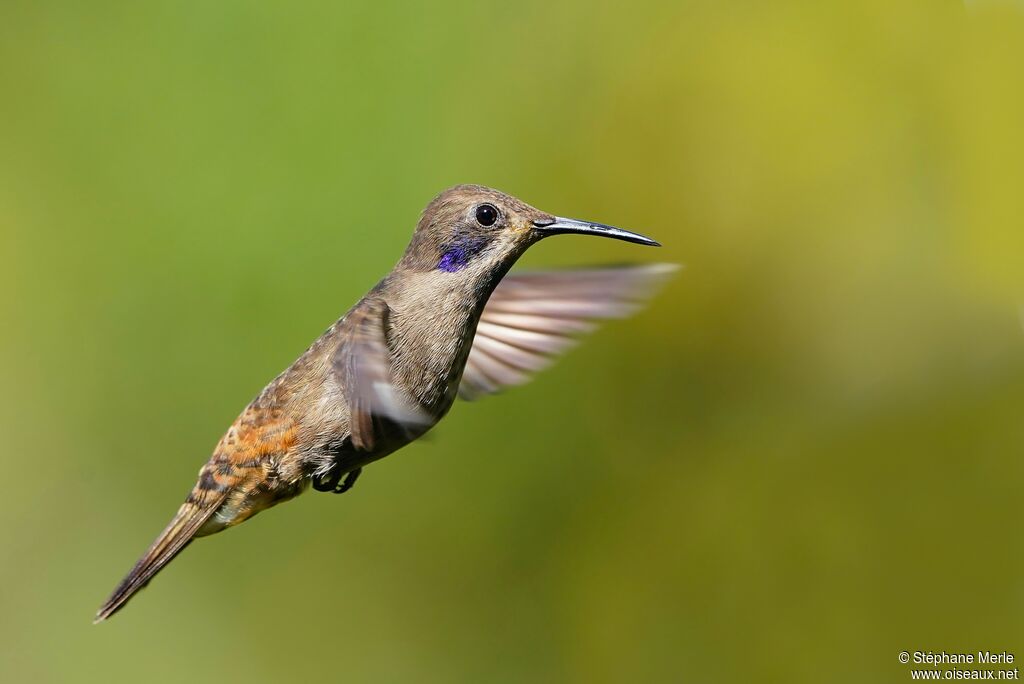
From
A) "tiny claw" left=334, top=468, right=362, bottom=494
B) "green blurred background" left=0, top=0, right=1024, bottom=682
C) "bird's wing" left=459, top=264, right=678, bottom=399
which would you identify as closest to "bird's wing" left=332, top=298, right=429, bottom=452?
"tiny claw" left=334, top=468, right=362, bottom=494

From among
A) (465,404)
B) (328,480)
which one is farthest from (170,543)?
(465,404)

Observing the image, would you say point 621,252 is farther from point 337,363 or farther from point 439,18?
point 337,363

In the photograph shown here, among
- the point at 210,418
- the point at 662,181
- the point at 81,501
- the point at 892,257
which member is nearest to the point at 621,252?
the point at 662,181

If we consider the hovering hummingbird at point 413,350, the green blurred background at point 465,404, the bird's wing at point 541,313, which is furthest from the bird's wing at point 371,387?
the green blurred background at point 465,404

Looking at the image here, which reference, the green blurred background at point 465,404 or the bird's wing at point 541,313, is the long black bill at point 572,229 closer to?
the bird's wing at point 541,313

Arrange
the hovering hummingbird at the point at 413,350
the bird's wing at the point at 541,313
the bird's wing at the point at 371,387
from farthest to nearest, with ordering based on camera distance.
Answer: the bird's wing at the point at 541,313 → the hovering hummingbird at the point at 413,350 → the bird's wing at the point at 371,387

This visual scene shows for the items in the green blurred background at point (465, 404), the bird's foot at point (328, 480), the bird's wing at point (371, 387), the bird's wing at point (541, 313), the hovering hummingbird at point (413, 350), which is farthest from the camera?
the green blurred background at point (465, 404)

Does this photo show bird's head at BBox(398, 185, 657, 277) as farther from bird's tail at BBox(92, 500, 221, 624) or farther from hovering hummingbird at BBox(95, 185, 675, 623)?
bird's tail at BBox(92, 500, 221, 624)
